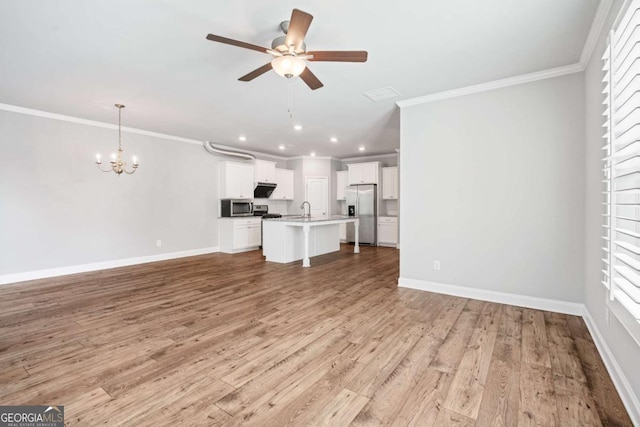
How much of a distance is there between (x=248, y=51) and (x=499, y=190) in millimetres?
3153

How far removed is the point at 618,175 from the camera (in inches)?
69.6

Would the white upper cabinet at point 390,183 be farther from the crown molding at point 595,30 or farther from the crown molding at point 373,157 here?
the crown molding at point 595,30

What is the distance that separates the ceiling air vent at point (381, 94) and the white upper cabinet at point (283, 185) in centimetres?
502

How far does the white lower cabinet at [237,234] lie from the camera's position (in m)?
7.03

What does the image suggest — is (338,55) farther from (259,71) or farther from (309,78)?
(259,71)

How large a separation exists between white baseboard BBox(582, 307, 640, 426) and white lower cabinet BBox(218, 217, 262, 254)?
20.9 feet

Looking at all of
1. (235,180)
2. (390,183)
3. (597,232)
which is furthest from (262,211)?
(597,232)

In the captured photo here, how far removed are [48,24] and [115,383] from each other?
282cm

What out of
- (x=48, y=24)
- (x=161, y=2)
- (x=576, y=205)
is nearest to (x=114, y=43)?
(x=48, y=24)

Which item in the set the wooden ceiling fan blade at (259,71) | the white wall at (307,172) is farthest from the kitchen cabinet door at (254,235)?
the wooden ceiling fan blade at (259,71)

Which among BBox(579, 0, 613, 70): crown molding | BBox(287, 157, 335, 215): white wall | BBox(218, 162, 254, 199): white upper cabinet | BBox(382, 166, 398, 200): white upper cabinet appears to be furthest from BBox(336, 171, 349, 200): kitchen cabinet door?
BBox(579, 0, 613, 70): crown molding

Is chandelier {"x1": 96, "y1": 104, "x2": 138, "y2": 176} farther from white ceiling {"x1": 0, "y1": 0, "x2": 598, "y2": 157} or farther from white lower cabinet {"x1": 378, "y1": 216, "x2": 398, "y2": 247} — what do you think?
white lower cabinet {"x1": 378, "y1": 216, "x2": 398, "y2": 247}

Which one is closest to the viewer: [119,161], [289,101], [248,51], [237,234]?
[248,51]

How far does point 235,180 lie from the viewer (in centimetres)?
729
